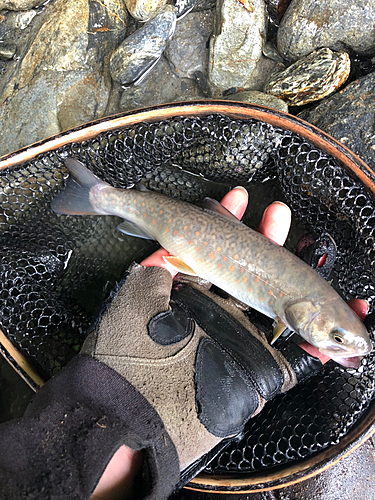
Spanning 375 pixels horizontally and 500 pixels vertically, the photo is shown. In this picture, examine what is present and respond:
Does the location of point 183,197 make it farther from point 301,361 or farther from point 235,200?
point 301,361

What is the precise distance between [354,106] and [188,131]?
105cm

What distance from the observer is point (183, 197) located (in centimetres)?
234

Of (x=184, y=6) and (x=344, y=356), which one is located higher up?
(x=184, y=6)

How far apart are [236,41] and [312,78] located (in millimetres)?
677

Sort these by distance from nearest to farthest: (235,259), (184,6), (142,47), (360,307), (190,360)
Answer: (190,360) → (235,259) → (360,307) → (142,47) → (184,6)

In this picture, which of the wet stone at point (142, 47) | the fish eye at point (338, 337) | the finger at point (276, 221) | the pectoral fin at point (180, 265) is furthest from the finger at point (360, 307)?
the wet stone at point (142, 47)

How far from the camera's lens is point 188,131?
196 centimetres

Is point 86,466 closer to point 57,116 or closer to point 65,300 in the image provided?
point 65,300

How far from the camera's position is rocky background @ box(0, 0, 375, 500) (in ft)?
7.97

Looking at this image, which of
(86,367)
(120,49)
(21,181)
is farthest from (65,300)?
(120,49)

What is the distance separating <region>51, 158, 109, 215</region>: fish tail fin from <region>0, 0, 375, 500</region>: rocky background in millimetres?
901

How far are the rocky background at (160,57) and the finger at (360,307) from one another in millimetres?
1330

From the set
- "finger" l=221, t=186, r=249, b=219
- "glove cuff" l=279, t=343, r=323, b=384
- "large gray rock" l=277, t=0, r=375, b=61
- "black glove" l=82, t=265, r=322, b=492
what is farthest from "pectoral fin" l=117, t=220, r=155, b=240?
"large gray rock" l=277, t=0, r=375, b=61

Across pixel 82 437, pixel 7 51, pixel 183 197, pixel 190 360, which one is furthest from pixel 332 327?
pixel 7 51
